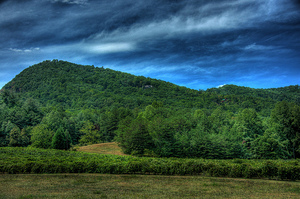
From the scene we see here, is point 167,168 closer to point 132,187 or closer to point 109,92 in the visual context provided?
point 132,187

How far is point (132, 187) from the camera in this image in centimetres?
1577

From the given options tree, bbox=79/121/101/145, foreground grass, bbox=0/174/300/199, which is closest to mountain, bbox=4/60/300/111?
tree, bbox=79/121/101/145

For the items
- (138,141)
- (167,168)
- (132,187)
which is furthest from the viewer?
(138,141)

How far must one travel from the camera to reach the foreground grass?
1384 cm

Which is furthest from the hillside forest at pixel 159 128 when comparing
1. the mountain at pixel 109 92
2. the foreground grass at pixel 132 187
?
the foreground grass at pixel 132 187

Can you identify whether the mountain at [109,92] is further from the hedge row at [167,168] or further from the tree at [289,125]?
the hedge row at [167,168]

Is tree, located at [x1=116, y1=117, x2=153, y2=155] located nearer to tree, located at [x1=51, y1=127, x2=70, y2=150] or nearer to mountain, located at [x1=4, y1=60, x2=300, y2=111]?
tree, located at [x1=51, y1=127, x2=70, y2=150]

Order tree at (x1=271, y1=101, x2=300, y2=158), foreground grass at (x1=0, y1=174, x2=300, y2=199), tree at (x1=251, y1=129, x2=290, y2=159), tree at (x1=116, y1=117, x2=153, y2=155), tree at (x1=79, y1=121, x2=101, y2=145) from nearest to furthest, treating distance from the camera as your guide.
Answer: foreground grass at (x1=0, y1=174, x2=300, y2=199) < tree at (x1=116, y1=117, x2=153, y2=155) < tree at (x1=251, y1=129, x2=290, y2=159) < tree at (x1=271, y1=101, x2=300, y2=158) < tree at (x1=79, y1=121, x2=101, y2=145)

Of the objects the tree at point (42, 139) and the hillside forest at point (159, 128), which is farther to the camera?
the tree at point (42, 139)

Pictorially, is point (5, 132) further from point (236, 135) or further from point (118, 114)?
point (236, 135)

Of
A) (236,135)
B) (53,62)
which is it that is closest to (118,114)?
(236,135)

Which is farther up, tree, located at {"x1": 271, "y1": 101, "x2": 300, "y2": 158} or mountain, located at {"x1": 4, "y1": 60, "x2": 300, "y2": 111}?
mountain, located at {"x1": 4, "y1": 60, "x2": 300, "y2": 111}

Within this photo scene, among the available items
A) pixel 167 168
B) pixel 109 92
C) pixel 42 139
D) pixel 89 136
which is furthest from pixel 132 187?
pixel 109 92

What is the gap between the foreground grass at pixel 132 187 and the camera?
1384cm
